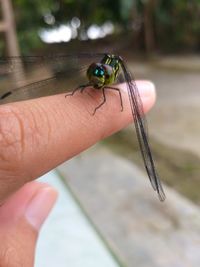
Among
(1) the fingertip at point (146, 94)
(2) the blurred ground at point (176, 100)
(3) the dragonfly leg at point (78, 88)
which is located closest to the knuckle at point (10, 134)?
(3) the dragonfly leg at point (78, 88)

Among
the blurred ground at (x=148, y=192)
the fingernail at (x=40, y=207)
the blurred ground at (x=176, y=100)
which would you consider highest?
the fingernail at (x=40, y=207)

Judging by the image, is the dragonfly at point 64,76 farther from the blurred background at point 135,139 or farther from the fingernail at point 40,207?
the blurred background at point 135,139

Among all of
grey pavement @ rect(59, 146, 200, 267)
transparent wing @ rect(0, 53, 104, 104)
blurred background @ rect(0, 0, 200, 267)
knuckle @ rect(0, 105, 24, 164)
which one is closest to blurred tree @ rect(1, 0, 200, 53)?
blurred background @ rect(0, 0, 200, 267)

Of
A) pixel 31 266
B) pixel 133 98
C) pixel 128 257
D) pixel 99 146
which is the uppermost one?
pixel 133 98

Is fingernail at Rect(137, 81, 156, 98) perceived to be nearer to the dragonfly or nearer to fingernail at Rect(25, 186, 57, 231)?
the dragonfly

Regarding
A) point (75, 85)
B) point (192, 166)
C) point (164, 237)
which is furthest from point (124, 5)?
point (75, 85)

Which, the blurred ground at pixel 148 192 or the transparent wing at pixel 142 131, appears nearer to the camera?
the transparent wing at pixel 142 131

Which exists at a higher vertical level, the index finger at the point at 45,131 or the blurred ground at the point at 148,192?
the index finger at the point at 45,131

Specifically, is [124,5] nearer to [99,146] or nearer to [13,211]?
[99,146]
